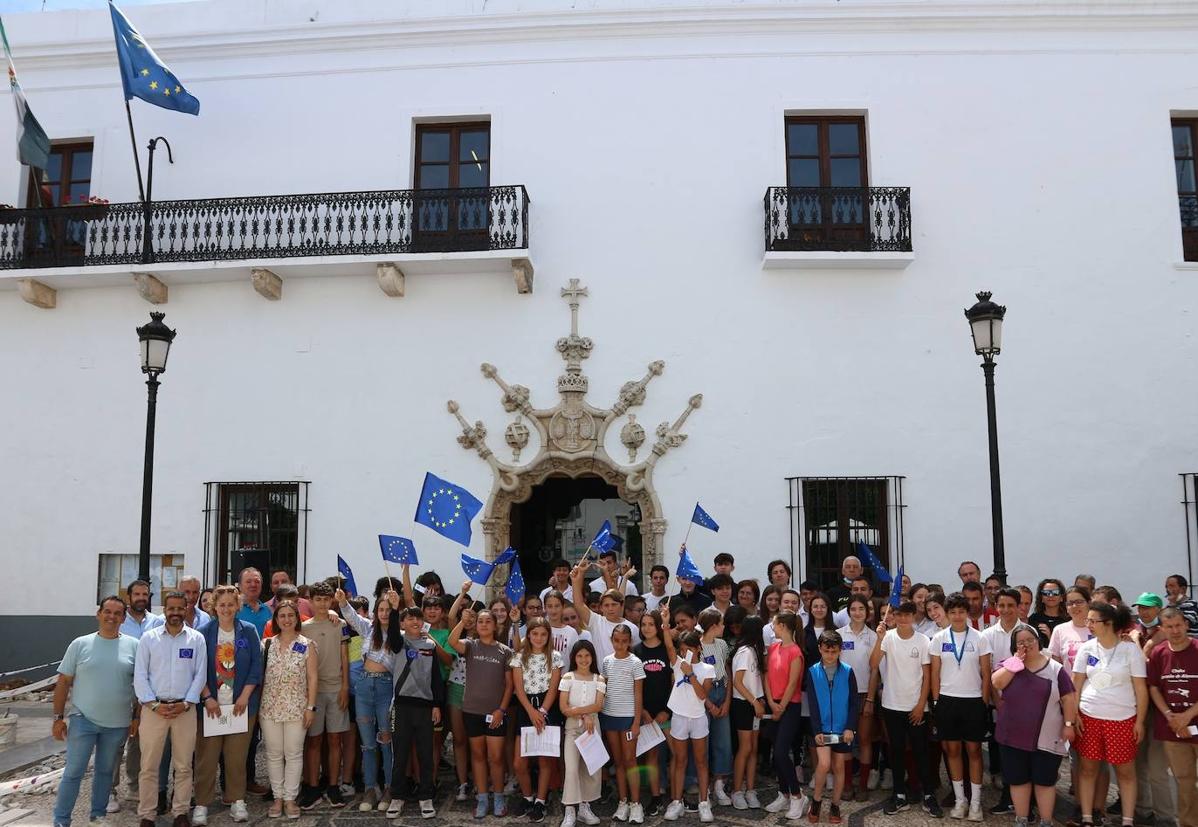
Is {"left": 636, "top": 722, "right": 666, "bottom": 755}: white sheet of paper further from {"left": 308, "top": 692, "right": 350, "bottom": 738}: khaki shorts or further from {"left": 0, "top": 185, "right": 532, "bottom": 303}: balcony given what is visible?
{"left": 0, "top": 185, "right": 532, "bottom": 303}: balcony

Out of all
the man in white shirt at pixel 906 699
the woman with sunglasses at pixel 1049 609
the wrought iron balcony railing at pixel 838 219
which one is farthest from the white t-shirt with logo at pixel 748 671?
the wrought iron balcony railing at pixel 838 219

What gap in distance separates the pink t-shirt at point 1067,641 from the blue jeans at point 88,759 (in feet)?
22.2

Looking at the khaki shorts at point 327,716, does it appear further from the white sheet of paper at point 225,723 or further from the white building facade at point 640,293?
the white building facade at point 640,293

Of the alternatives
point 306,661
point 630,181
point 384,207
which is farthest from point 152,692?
point 630,181

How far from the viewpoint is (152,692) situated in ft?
21.0

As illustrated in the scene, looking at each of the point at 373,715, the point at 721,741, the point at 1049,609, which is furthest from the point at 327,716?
the point at 1049,609

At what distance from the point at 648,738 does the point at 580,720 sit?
0.53 meters

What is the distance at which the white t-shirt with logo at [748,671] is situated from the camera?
6.79 m

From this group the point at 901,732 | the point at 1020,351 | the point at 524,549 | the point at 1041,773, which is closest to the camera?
the point at 1041,773

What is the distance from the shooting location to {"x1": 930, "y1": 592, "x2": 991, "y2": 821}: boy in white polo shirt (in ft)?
21.2

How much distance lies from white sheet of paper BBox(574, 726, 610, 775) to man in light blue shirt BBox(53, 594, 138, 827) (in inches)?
128

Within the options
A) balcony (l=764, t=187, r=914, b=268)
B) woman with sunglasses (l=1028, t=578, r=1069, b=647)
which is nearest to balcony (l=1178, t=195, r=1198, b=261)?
balcony (l=764, t=187, r=914, b=268)

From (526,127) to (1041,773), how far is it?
9528 mm

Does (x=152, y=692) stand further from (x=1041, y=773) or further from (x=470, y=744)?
(x=1041, y=773)
